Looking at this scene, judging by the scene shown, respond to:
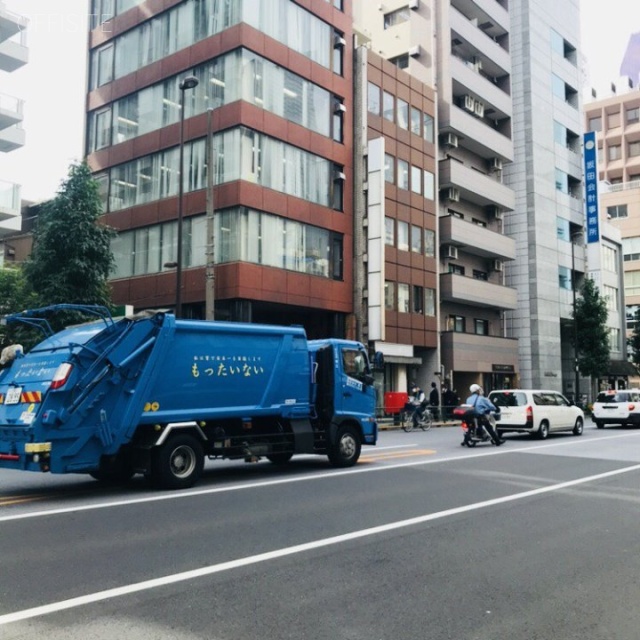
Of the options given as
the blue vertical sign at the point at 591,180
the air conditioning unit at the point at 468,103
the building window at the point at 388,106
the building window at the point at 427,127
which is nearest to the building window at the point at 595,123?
the blue vertical sign at the point at 591,180

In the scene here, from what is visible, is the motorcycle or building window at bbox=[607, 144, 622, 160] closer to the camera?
the motorcycle

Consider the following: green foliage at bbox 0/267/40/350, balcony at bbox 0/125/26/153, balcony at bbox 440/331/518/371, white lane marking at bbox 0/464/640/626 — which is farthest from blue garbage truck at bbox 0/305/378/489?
balcony at bbox 0/125/26/153

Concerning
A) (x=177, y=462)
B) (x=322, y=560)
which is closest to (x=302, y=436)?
(x=177, y=462)

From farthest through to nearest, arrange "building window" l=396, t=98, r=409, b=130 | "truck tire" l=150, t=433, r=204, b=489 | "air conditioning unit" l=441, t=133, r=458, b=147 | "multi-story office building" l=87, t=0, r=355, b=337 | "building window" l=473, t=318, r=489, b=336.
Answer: "building window" l=473, t=318, r=489, b=336
"air conditioning unit" l=441, t=133, r=458, b=147
"building window" l=396, t=98, r=409, b=130
"multi-story office building" l=87, t=0, r=355, b=337
"truck tire" l=150, t=433, r=204, b=489

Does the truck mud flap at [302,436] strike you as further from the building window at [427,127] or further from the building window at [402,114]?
the building window at [427,127]

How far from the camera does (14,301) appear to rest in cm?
3002

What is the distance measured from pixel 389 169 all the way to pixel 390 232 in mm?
3332

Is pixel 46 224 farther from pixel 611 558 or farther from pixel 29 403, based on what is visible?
pixel 611 558

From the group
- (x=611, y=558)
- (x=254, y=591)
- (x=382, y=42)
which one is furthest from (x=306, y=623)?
(x=382, y=42)

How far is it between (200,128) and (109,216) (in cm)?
702

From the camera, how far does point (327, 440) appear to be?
12945 millimetres

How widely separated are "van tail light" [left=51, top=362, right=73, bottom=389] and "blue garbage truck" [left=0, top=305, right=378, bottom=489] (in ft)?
0.04

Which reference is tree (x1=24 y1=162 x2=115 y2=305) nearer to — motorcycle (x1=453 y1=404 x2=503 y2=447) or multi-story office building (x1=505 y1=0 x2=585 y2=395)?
motorcycle (x1=453 y1=404 x2=503 y2=447)

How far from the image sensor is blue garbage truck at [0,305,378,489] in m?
9.41
